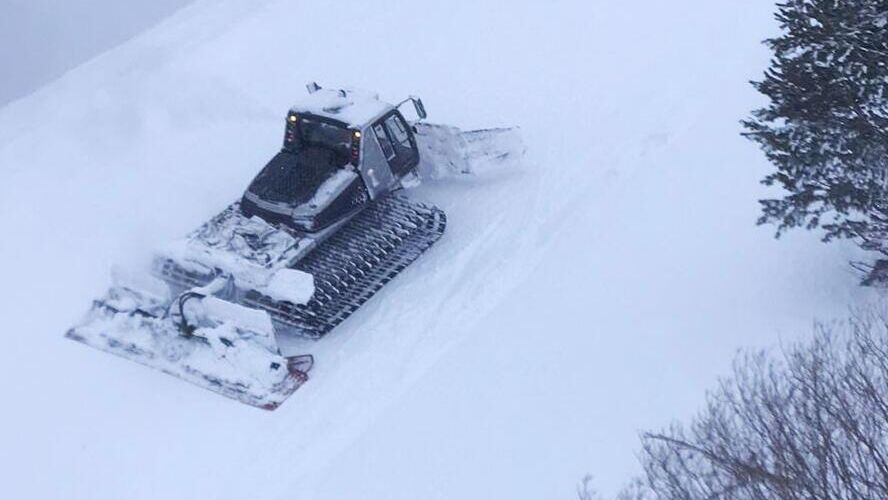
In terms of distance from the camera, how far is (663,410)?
11742mm

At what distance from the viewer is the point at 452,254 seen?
14.8 meters

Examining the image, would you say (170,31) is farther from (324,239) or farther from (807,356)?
(807,356)

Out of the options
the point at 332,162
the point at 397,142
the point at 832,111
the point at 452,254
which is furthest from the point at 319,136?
the point at 832,111

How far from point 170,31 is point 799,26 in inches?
548

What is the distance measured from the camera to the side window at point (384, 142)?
1511cm

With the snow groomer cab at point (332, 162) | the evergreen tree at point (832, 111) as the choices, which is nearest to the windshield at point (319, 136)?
the snow groomer cab at point (332, 162)

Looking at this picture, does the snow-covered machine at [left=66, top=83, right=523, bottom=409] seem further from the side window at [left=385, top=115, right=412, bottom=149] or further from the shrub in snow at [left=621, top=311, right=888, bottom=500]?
the shrub in snow at [left=621, top=311, right=888, bottom=500]

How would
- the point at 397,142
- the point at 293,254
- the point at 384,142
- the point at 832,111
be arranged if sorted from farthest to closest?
the point at 397,142 → the point at 384,142 → the point at 293,254 → the point at 832,111

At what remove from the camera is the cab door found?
1520 centimetres

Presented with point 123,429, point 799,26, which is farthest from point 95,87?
point 799,26

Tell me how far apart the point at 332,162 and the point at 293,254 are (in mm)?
1641

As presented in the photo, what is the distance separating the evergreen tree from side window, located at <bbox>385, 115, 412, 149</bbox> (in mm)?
5131

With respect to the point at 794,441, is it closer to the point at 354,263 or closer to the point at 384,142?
the point at 354,263

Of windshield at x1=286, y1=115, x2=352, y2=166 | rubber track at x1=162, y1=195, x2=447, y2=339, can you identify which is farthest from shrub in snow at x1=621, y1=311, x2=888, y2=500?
windshield at x1=286, y1=115, x2=352, y2=166
